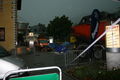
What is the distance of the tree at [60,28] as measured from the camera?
48000 mm

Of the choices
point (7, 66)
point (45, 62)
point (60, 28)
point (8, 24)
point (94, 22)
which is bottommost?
point (45, 62)

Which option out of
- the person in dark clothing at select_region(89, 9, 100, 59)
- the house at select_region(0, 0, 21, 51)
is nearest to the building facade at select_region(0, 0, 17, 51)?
the house at select_region(0, 0, 21, 51)

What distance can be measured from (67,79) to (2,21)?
13.7m

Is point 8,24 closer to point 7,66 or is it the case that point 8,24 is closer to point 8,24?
point 8,24

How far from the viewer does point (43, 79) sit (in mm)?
3939

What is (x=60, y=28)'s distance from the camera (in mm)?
49250

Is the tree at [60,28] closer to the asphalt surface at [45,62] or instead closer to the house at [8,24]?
the house at [8,24]

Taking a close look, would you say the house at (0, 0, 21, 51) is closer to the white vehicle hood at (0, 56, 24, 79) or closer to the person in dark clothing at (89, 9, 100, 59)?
the person in dark clothing at (89, 9, 100, 59)

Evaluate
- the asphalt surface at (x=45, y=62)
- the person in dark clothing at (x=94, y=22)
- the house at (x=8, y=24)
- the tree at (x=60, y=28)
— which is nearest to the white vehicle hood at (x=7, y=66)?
the asphalt surface at (x=45, y=62)

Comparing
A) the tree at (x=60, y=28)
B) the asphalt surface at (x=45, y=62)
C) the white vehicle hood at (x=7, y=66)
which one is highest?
the tree at (x=60, y=28)

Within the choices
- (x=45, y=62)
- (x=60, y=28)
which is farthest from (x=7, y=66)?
(x=60, y=28)

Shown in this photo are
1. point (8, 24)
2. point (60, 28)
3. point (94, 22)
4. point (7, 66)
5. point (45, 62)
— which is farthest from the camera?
point (60, 28)

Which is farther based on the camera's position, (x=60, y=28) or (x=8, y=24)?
(x=60, y=28)

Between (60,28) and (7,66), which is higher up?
(60,28)
